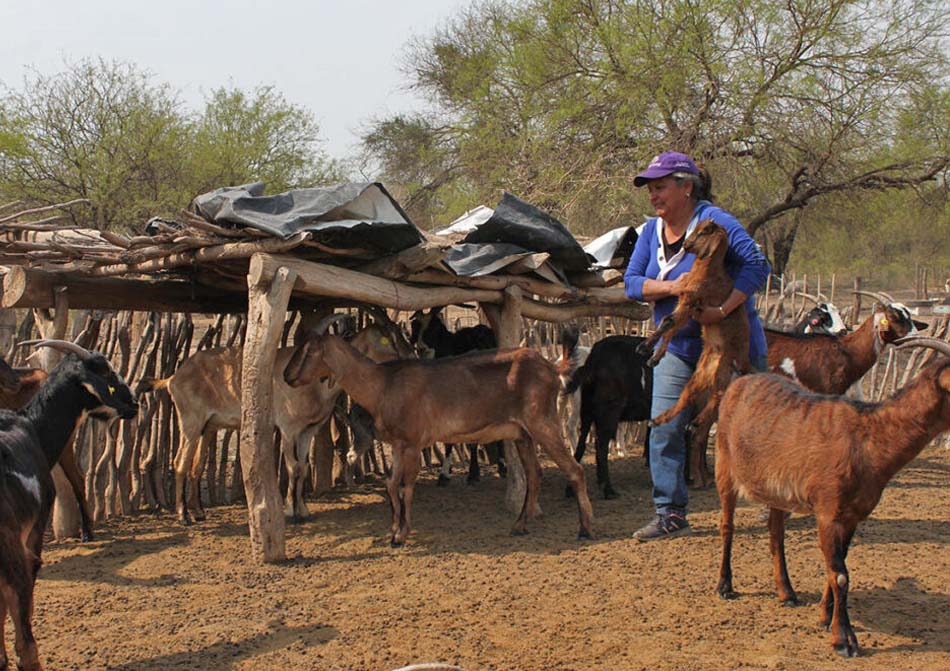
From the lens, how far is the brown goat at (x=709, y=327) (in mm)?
5156

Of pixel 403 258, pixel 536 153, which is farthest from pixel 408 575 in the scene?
pixel 536 153

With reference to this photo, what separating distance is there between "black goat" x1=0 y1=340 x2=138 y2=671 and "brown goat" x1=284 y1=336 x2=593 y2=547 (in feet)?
5.06

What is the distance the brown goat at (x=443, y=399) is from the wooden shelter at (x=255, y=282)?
52cm

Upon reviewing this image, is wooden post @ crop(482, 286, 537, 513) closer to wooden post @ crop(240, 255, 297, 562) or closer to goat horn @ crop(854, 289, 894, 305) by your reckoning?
wooden post @ crop(240, 255, 297, 562)

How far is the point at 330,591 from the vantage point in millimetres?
5738

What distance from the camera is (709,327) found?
5.34 m

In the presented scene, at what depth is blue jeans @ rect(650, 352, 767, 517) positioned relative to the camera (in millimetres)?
6020

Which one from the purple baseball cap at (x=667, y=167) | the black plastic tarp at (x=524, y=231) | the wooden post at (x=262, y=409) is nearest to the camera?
the purple baseball cap at (x=667, y=167)

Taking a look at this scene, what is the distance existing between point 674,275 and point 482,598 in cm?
230

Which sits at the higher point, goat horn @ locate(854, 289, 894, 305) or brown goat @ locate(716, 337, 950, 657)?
goat horn @ locate(854, 289, 894, 305)

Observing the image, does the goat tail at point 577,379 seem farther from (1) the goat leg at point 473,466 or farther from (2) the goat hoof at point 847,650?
(2) the goat hoof at point 847,650

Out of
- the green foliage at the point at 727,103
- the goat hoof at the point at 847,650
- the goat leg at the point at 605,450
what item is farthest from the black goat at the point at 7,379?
the green foliage at the point at 727,103

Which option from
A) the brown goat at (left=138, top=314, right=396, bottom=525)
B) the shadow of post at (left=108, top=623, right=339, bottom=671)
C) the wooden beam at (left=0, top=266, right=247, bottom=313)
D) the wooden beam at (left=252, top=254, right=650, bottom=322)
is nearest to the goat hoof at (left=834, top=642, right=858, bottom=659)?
the shadow of post at (left=108, top=623, right=339, bottom=671)

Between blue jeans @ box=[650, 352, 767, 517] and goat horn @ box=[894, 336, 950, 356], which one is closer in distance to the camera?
goat horn @ box=[894, 336, 950, 356]
